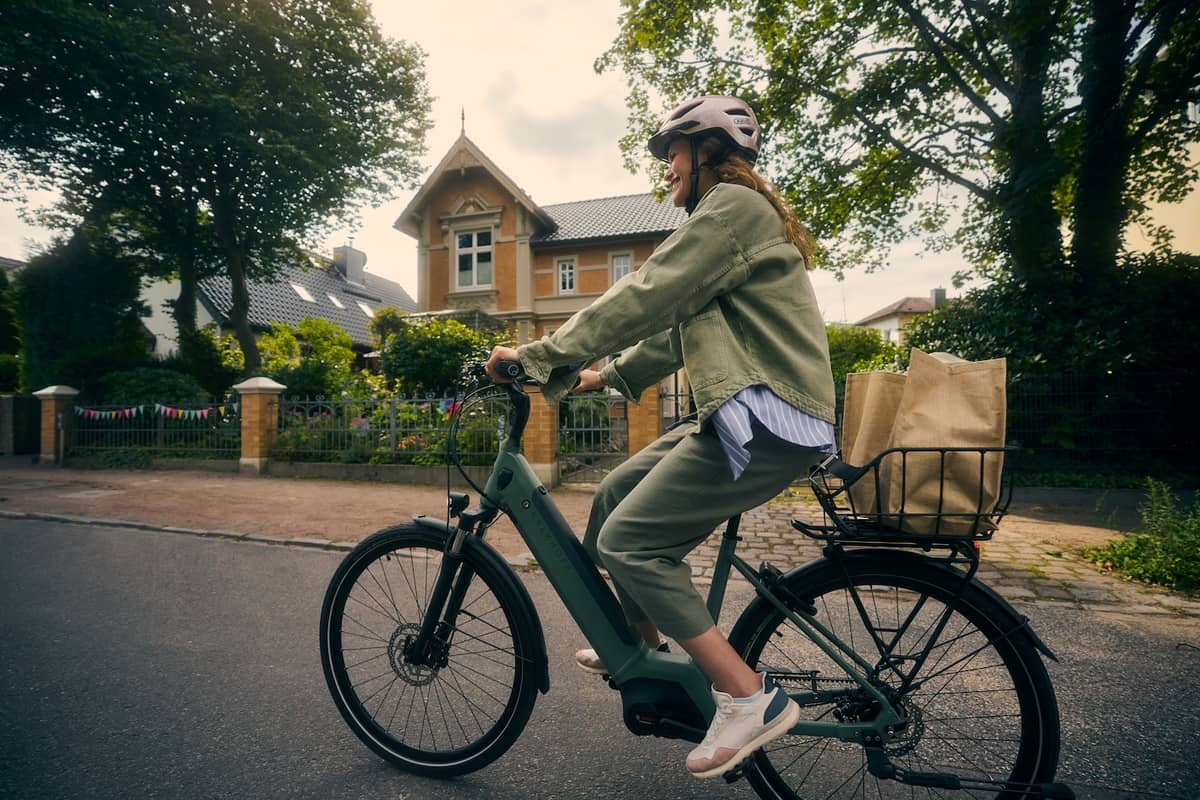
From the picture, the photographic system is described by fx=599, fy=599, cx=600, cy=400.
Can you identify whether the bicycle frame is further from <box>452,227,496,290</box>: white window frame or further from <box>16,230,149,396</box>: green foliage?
<box>452,227,496,290</box>: white window frame

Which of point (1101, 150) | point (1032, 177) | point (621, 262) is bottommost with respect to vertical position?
point (1032, 177)

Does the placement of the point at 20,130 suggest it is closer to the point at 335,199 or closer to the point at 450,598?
the point at 335,199

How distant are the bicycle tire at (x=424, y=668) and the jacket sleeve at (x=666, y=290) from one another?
0.84 m

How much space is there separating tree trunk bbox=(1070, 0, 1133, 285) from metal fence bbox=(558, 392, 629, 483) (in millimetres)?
7947

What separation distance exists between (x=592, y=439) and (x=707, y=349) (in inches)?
285

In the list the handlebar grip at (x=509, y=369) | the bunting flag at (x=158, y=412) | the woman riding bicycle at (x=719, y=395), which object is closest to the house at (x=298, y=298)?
the bunting flag at (x=158, y=412)

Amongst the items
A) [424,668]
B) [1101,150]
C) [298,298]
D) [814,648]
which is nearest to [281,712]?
[424,668]

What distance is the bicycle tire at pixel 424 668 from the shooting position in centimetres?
196

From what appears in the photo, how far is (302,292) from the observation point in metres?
30.8

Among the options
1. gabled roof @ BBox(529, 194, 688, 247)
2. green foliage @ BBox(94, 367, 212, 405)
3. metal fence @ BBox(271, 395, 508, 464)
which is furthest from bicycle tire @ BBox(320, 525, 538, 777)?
gabled roof @ BBox(529, 194, 688, 247)

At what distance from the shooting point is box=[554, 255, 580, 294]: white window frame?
2362cm

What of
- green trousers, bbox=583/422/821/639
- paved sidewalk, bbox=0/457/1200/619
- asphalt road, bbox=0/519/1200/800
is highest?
green trousers, bbox=583/422/821/639

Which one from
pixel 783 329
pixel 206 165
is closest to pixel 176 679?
pixel 783 329

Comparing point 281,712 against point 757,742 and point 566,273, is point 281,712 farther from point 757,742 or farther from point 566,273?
point 566,273
